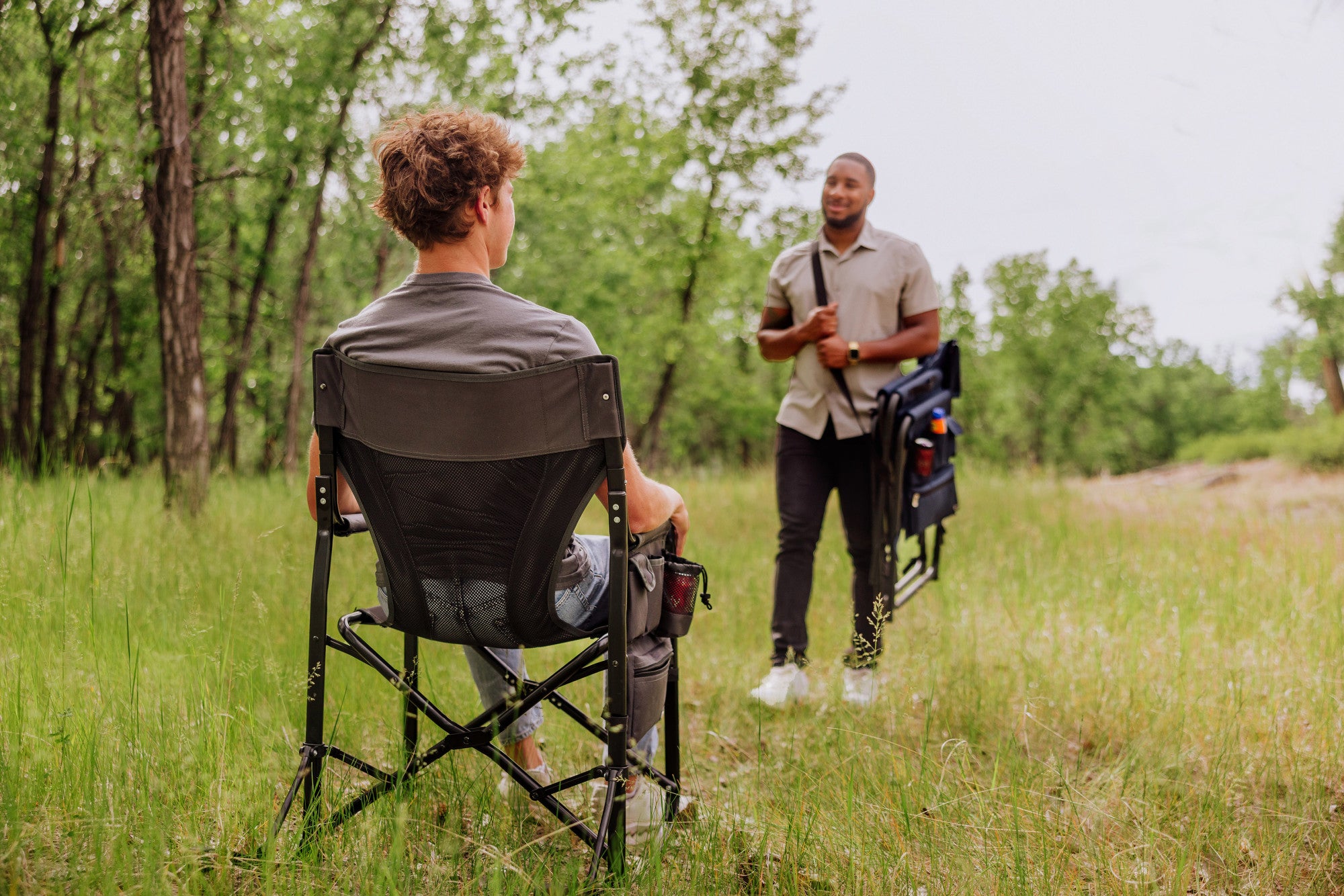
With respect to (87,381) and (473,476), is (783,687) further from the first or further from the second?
(87,381)

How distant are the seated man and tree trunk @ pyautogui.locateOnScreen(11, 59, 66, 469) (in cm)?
1111

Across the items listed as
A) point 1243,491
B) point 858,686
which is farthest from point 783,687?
point 1243,491

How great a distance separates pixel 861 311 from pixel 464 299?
7.33 ft

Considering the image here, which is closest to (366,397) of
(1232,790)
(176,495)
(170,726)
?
(170,726)

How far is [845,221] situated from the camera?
12.7 ft

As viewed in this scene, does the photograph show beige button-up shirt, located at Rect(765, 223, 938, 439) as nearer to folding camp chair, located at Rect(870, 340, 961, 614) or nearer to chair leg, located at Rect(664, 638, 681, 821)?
folding camp chair, located at Rect(870, 340, 961, 614)

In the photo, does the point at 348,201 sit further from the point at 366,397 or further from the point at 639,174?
the point at 366,397

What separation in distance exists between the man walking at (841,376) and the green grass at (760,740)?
0.36m

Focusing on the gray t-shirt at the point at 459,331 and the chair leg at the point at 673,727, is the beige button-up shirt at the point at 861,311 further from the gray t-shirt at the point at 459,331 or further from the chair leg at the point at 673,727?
the gray t-shirt at the point at 459,331

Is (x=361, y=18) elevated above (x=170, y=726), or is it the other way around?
(x=361, y=18)

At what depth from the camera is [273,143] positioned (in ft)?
37.3

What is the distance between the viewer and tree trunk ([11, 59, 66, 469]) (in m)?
11.7

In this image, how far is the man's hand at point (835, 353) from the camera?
376 cm

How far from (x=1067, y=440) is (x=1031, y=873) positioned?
151 feet
